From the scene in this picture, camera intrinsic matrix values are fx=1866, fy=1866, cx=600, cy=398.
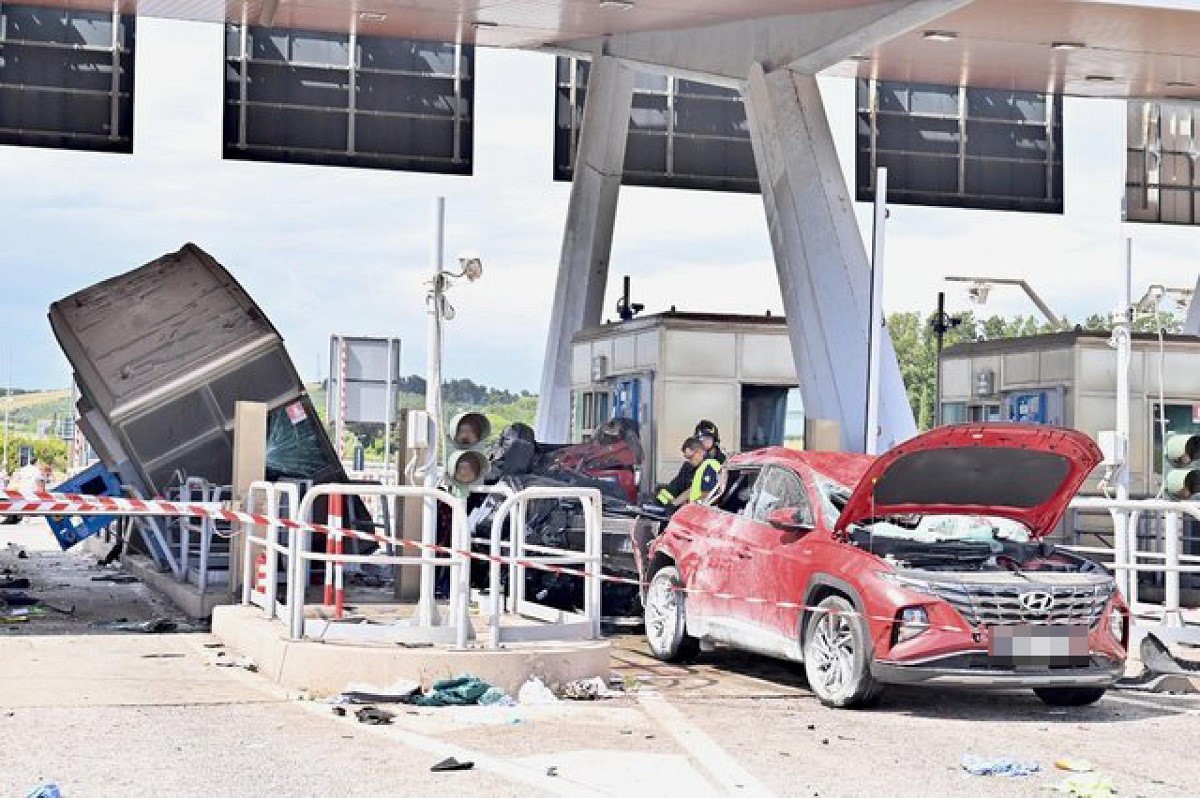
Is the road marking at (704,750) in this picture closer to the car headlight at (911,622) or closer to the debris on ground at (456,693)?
the debris on ground at (456,693)

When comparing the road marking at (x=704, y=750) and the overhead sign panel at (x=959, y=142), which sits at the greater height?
the overhead sign panel at (x=959, y=142)

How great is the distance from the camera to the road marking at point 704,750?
8.63m

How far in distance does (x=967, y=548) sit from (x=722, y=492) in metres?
2.23

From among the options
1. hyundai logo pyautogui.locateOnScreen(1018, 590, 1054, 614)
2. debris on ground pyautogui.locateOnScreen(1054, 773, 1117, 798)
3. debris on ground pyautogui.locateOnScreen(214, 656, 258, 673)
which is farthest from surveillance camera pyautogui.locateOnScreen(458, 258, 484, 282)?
debris on ground pyautogui.locateOnScreen(1054, 773, 1117, 798)

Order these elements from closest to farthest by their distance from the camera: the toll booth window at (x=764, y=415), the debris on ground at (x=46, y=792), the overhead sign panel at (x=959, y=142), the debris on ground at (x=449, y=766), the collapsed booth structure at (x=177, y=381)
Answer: the debris on ground at (x=46, y=792) < the debris on ground at (x=449, y=766) < the collapsed booth structure at (x=177, y=381) < the toll booth window at (x=764, y=415) < the overhead sign panel at (x=959, y=142)

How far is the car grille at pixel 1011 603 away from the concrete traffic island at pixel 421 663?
232cm

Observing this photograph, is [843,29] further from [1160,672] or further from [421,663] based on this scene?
[421,663]

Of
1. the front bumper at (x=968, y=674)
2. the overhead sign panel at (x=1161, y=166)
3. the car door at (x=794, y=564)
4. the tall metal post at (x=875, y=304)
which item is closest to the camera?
the front bumper at (x=968, y=674)

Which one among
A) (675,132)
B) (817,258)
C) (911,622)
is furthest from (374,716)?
(675,132)

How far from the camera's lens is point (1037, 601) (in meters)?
11.2

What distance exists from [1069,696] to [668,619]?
3.16 metres

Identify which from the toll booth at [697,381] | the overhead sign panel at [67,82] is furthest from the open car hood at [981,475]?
the overhead sign panel at [67,82]

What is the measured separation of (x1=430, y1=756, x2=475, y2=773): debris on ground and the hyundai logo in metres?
3.88

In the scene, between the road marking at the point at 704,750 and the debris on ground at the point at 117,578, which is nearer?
the road marking at the point at 704,750
